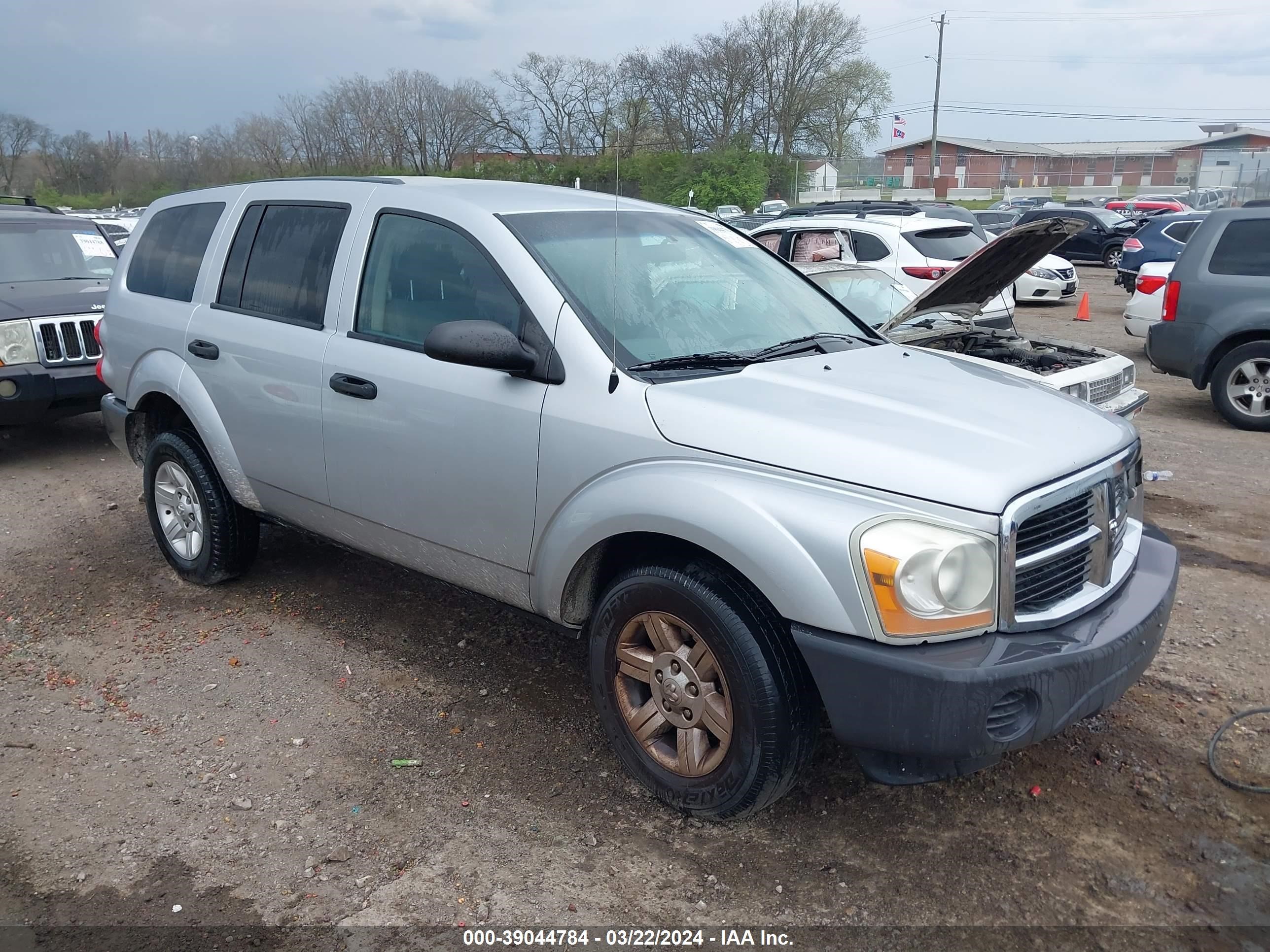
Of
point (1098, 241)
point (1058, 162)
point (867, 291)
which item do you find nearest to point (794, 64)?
point (1098, 241)

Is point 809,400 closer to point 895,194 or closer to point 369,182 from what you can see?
point 369,182

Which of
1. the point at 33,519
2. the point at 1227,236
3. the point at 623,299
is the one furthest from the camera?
the point at 1227,236

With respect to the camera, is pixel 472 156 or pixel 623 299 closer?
pixel 623 299

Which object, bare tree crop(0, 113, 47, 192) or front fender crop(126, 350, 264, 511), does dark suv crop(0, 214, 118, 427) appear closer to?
front fender crop(126, 350, 264, 511)

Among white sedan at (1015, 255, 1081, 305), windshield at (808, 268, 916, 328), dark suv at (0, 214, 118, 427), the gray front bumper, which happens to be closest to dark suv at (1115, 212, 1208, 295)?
white sedan at (1015, 255, 1081, 305)

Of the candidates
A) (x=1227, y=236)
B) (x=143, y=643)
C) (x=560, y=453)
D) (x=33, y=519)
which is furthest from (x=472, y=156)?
(x=1227, y=236)

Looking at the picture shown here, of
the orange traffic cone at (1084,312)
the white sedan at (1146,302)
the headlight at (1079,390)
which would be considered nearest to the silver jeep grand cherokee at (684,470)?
the headlight at (1079,390)

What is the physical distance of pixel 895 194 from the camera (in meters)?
49.1

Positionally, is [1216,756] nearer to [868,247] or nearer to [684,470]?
[684,470]

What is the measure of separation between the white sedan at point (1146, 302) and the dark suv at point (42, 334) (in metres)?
9.99

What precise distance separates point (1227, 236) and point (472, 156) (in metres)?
6.41

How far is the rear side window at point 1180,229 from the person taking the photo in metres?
18.0

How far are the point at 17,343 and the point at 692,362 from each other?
6.22 meters

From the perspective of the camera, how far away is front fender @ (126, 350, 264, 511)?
459 cm
